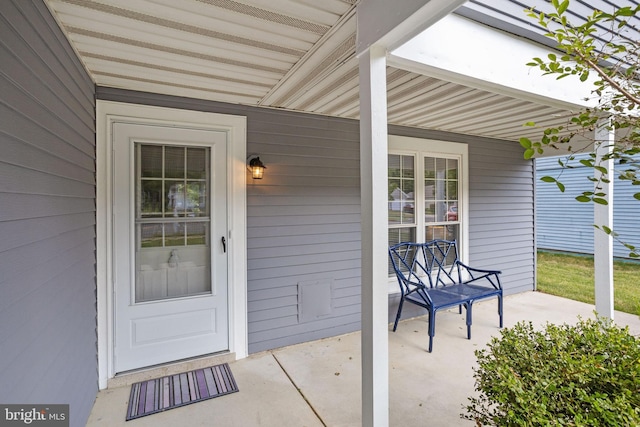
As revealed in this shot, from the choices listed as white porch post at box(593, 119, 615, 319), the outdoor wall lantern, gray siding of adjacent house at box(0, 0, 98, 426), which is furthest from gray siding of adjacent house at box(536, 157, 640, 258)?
gray siding of adjacent house at box(0, 0, 98, 426)

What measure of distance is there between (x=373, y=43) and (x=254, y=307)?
2.56 metres

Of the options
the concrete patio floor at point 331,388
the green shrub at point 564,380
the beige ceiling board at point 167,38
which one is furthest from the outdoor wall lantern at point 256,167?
the green shrub at point 564,380

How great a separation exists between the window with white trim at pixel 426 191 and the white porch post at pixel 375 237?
235cm

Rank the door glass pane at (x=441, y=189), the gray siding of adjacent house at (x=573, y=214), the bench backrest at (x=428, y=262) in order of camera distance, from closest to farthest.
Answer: the bench backrest at (x=428, y=262) → the door glass pane at (x=441, y=189) → the gray siding of adjacent house at (x=573, y=214)

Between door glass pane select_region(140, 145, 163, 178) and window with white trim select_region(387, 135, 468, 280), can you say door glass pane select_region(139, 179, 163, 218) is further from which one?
window with white trim select_region(387, 135, 468, 280)

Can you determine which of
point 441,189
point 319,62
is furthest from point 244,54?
point 441,189

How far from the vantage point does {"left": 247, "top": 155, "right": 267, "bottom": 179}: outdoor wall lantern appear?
9.84 feet

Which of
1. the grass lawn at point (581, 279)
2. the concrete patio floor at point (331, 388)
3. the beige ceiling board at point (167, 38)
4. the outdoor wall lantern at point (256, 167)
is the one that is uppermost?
the beige ceiling board at point (167, 38)

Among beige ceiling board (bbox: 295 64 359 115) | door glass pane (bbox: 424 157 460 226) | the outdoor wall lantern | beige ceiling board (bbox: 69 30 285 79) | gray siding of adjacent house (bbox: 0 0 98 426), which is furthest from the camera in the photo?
door glass pane (bbox: 424 157 460 226)

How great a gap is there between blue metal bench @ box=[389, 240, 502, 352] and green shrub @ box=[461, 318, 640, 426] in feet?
5.49

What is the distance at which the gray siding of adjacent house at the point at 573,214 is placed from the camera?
7.52m

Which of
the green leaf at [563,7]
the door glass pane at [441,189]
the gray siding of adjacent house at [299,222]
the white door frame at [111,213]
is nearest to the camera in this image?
the green leaf at [563,7]

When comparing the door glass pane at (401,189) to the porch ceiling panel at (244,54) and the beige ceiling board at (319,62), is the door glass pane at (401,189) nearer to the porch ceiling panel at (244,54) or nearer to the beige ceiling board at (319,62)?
the porch ceiling panel at (244,54)

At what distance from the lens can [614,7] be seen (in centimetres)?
209
